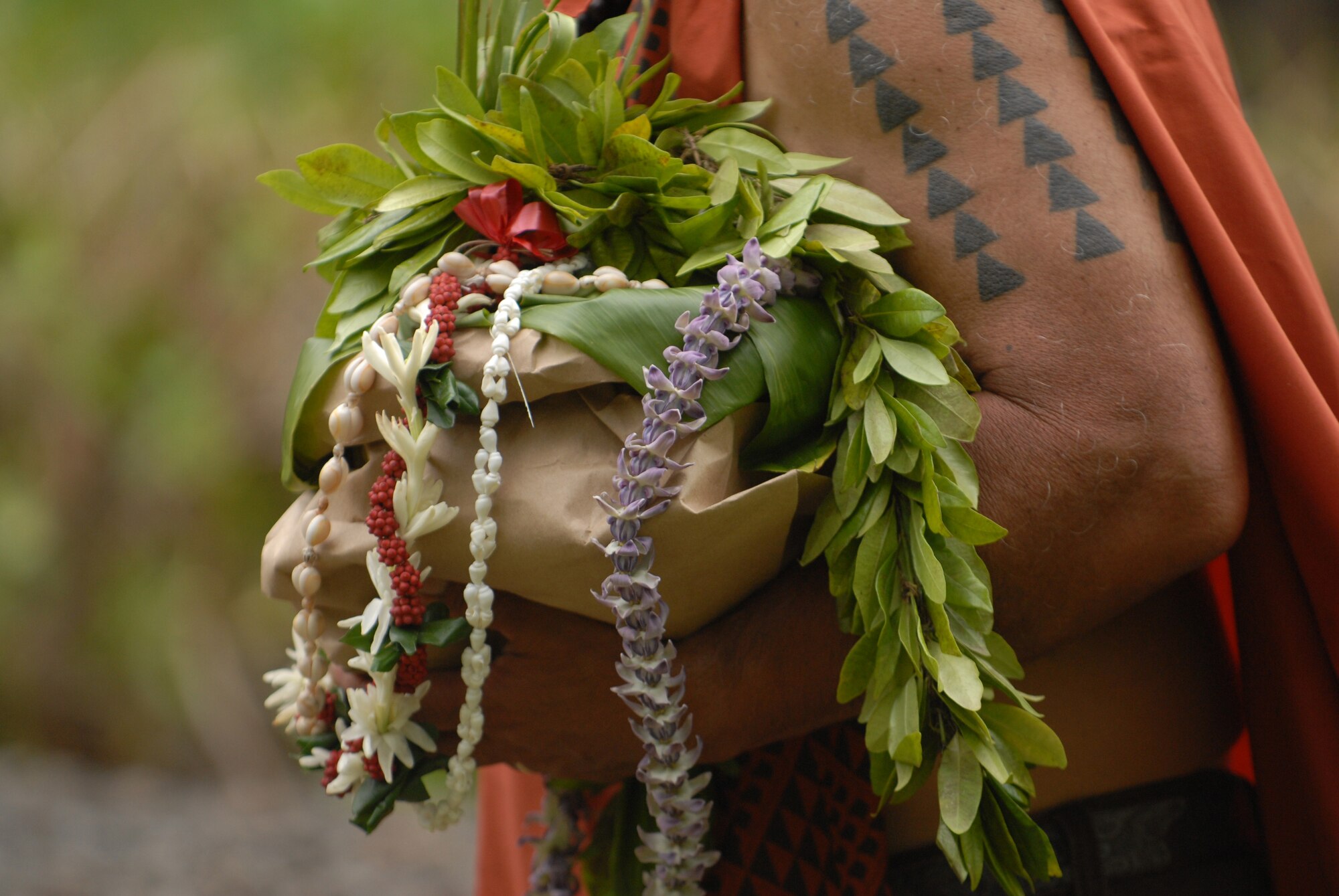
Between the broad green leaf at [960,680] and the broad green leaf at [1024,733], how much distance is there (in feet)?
0.13

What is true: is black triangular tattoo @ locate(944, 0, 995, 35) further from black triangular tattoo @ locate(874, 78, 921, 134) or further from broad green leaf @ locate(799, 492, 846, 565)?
broad green leaf @ locate(799, 492, 846, 565)

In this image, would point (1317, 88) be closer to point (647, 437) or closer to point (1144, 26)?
point (1144, 26)

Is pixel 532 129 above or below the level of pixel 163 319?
above

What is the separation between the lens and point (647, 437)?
23.8 inches

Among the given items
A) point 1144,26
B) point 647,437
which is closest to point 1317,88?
point 1144,26

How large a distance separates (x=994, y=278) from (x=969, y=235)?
0.04 meters

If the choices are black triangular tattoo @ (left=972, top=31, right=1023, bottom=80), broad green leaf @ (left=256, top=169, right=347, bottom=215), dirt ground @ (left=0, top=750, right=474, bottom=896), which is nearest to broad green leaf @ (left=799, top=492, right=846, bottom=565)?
black triangular tattoo @ (left=972, top=31, right=1023, bottom=80)

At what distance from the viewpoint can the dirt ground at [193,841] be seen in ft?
9.38

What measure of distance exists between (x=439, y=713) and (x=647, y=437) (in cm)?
29

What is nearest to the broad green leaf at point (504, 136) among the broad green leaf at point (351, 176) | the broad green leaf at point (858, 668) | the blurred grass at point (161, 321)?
the broad green leaf at point (351, 176)

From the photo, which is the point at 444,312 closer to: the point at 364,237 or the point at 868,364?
the point at 364,237

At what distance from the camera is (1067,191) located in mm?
682

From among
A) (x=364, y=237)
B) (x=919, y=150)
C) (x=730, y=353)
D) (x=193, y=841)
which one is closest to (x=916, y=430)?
(x=730, y=353)

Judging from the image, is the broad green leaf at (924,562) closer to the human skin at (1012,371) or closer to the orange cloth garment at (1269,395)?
the human skin at (1012,371)
